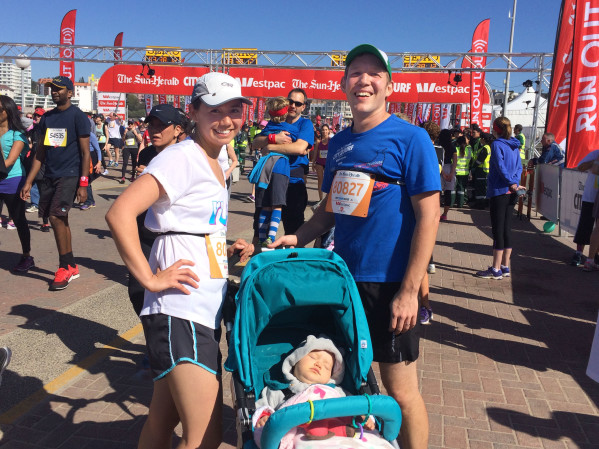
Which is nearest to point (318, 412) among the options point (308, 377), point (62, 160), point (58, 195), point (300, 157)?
point (308, 377)

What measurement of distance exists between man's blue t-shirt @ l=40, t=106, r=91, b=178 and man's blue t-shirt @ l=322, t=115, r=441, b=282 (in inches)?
175

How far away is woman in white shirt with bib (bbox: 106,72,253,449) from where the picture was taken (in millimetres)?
2053

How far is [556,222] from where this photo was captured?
1088 centimetres

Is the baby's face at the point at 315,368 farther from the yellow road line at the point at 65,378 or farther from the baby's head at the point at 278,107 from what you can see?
the baby's head at the point at 278,107

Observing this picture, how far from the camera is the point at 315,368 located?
241 cm

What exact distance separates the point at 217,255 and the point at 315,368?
69cm

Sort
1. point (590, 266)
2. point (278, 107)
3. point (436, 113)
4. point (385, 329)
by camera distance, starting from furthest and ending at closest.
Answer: point (436, 113) → point (590, 266) → point (278, 107) → point (385, 329)

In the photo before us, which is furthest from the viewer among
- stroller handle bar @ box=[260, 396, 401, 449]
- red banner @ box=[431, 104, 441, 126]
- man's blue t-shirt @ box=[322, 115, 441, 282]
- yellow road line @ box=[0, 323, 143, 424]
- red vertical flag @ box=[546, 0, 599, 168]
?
red banner @ box=[431, 104, 441, 126]

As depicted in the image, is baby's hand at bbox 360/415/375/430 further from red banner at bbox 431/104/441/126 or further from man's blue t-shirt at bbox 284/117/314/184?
red banner at bbox 431/104/441/126

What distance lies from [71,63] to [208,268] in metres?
24.3

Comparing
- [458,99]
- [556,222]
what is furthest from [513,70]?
[556,222]

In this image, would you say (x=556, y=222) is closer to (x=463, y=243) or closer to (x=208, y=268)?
(x=463, y=243)

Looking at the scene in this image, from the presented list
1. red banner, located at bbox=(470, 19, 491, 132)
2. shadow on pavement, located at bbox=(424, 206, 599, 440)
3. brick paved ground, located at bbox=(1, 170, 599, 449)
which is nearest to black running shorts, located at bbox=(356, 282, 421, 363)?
brick paved ground, located at bbox=(1, 170, 599, 449)

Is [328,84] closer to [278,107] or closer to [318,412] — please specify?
[278,107]
